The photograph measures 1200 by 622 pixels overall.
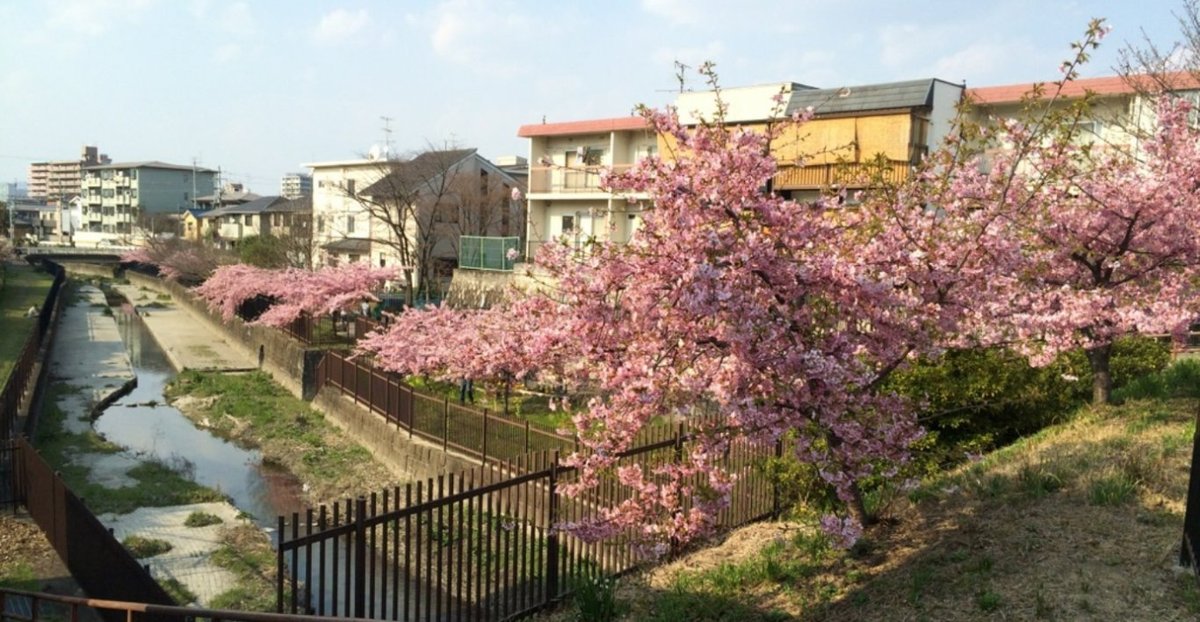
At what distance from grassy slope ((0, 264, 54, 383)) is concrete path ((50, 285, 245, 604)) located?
155 cm

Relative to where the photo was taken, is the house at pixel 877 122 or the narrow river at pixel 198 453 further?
the house at pixel 877 122

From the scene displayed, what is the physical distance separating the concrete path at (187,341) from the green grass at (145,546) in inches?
786

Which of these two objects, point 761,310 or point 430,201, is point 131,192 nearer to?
point 430,201

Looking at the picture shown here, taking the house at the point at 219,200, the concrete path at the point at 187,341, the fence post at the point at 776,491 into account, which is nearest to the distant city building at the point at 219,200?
the house at the point at 219,200

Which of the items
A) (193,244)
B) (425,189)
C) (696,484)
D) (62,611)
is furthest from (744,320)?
(193,244)

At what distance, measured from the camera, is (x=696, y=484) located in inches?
301

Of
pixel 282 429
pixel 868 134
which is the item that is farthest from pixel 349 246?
pixel 868 134

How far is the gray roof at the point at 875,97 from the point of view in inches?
881

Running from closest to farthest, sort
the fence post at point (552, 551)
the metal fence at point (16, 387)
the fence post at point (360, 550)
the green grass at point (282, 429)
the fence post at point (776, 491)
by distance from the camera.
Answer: the fence post at point (360, 550) → the fence post at point (552, 551) → the fence post at point (776, 491) → the metal fence at point (16, 387) → the green grass at point (282, 429)

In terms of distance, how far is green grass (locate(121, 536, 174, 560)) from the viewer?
12284 millimetres

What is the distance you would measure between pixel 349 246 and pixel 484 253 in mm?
21050

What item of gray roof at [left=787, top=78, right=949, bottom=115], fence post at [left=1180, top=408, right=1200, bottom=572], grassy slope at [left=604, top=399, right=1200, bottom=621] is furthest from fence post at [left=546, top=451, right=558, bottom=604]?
gray roof at [left=787, top=78, right=949, bottom=115]

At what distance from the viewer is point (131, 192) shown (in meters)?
113

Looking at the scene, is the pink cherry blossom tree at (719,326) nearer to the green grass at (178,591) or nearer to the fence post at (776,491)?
the fence post at (776,491)
